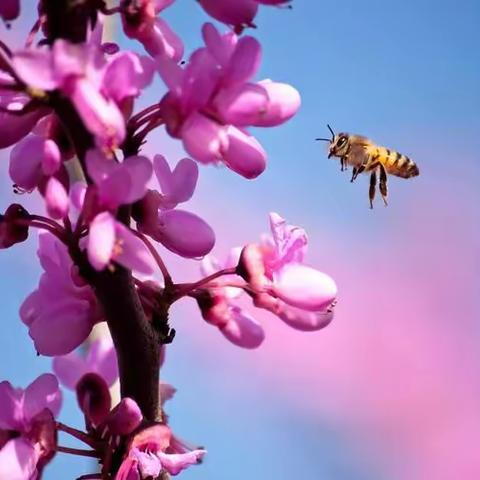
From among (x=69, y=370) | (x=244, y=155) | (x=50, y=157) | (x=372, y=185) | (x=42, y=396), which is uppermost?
(x=372, y=185)

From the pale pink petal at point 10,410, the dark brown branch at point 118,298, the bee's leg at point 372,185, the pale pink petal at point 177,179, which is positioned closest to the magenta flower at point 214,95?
the dark brown branch at point 118,298

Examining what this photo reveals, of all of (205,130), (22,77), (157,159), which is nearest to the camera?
(22,77)

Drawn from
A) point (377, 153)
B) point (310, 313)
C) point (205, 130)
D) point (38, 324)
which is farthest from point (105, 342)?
point (377, 153)

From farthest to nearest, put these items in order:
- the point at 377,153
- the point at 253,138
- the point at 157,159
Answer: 1. the point at 377,153
2. the point at 157,159
3. the point at 253,138

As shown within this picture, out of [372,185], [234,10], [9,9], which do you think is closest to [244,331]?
[234,10]

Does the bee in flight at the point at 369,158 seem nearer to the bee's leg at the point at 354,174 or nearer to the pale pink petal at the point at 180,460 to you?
the bee's leg at the point at 354,174

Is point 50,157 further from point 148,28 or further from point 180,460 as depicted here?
point 180,460

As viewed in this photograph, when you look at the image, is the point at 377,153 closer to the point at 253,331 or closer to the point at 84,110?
the point at 253,331
